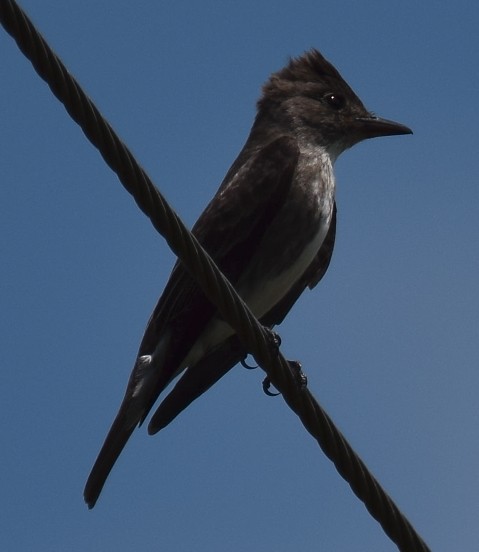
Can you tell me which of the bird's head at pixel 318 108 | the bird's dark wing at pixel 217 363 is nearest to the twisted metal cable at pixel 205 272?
the bird's dark wing at pixel 217 363

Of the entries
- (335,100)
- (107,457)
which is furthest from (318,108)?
(107,457)

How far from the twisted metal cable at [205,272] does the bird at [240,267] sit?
1.62 metres

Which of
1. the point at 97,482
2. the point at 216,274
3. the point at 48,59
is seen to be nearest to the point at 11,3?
the point at 48,59

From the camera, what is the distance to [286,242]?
670cm

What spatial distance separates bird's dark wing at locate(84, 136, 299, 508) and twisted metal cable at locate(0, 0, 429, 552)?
158cm

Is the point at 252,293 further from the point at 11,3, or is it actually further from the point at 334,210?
the point at 11,3

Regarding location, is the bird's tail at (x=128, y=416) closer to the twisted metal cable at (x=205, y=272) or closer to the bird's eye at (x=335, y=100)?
the twisted metal cable at (x=205, y=272)

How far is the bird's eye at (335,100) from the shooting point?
8266 mm

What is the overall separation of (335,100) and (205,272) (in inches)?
168

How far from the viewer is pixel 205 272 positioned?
4.26 meters

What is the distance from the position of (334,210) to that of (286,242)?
2.34 feet

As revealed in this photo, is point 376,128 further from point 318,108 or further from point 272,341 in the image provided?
point 272,341

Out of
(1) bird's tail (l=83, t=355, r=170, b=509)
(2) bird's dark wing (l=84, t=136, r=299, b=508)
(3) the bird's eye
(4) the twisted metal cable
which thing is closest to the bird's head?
(3) the bird's eye

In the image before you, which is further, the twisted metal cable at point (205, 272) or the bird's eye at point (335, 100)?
the bird's eye at point (335, 100)
